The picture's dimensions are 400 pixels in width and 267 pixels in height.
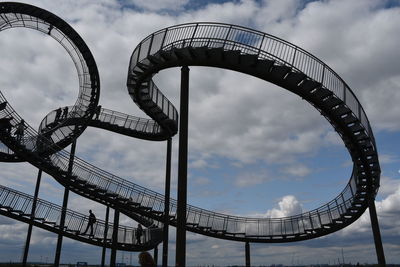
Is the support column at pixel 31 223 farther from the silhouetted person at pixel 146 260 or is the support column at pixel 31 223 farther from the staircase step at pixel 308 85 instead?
the silhouetted person at pixel 146 260

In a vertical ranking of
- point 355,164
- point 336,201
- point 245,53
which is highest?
point 245,53

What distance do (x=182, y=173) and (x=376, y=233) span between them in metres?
10.2

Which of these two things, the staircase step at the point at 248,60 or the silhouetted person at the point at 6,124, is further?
the silhouetted person at the point at 6,124

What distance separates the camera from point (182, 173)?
14.0m

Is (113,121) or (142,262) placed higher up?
(113,121)

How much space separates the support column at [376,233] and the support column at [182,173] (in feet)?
31.6

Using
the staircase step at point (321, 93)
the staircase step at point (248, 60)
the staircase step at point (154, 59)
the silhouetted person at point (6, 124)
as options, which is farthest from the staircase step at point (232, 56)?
the silhouetted person at point (6, 124)

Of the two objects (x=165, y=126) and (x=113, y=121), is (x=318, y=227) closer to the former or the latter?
(x=165, y=126)

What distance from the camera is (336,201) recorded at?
19641 millimetres

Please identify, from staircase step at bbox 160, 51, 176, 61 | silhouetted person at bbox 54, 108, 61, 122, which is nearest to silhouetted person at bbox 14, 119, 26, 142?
silhouetted person at bbox 54, 108, 61, 122

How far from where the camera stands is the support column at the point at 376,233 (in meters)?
17.0

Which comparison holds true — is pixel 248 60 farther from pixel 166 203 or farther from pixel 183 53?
pixel 166 203

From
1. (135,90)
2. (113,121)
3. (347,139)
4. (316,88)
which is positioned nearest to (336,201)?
(347,139)

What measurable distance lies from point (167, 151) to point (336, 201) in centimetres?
1035
